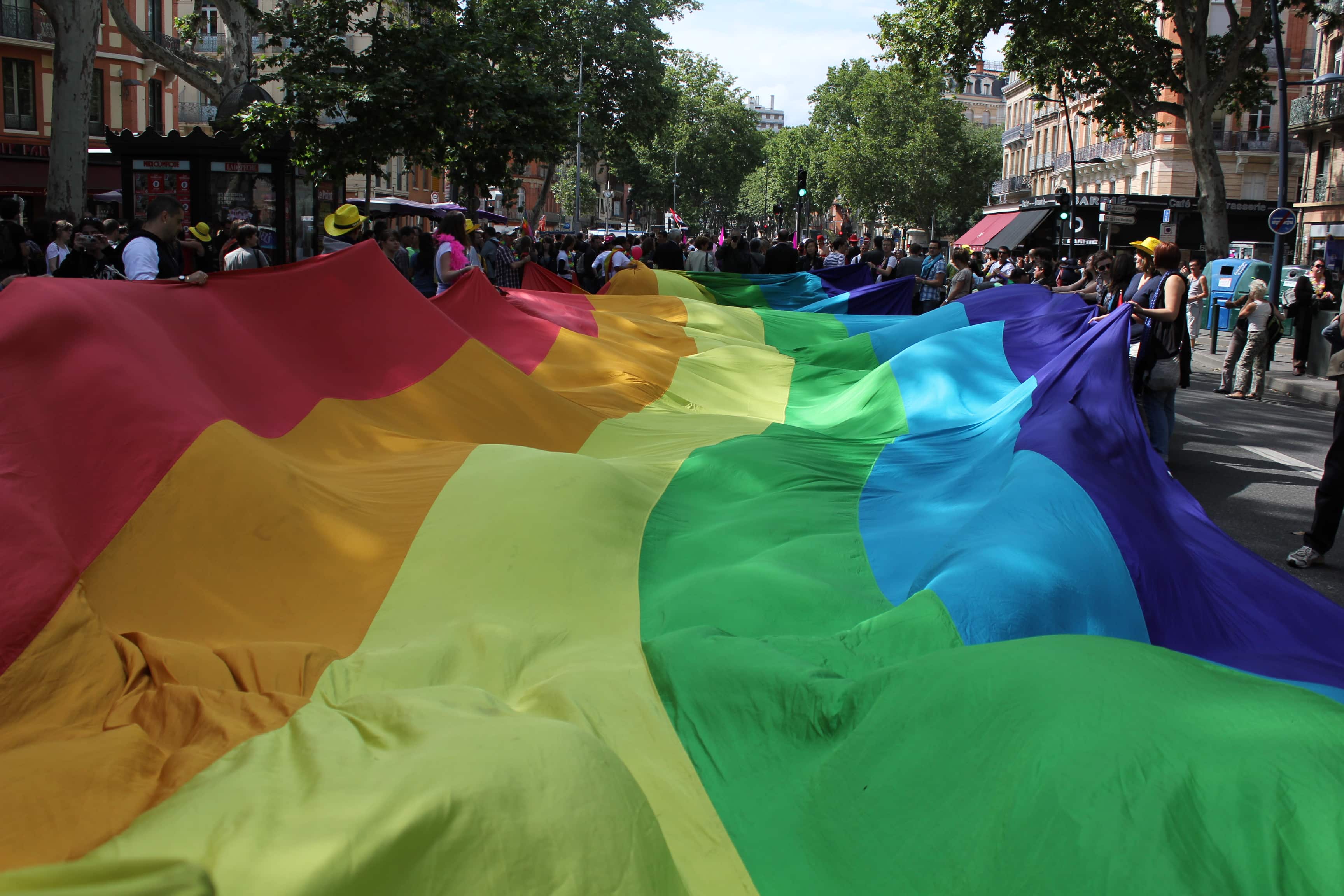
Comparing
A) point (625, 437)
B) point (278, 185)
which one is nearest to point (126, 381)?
point (625, 437)

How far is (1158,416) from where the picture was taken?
883 cm

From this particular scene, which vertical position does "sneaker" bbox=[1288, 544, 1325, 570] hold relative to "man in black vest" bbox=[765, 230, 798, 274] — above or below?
below

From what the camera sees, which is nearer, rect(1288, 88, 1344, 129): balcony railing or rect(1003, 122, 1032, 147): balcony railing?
rect(1288, 88, 1344, 129): balcony railing

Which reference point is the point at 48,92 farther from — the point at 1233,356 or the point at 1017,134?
the point at 1017,134

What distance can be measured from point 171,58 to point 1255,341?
2071 cm

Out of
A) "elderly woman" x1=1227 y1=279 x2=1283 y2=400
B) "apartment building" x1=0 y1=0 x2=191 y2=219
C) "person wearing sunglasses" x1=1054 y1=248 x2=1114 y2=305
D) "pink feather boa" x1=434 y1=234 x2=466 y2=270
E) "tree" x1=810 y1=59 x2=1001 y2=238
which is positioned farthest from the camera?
"tree" x1=810 y1=59 x2=1001 y2=238

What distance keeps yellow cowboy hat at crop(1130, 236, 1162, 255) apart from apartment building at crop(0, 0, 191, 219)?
3118 cm

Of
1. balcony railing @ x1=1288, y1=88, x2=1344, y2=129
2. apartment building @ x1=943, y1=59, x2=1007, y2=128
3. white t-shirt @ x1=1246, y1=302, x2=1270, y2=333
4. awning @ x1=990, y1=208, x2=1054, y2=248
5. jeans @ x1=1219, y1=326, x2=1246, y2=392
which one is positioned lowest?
jeans @ x1=1219, y1=326, x2=1246, y2=392

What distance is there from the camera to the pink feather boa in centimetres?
1077

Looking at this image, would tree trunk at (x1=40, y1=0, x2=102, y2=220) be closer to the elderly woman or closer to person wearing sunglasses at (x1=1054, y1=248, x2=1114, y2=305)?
person wearing sunglasses at (x1=1054, y1=248, x2=1114, y2=305)

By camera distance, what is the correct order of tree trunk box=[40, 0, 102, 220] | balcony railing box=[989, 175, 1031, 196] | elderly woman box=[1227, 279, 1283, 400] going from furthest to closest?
1. balcony railing box=[989, 175, 1031, 196]
2. tree trunk box=[40, 0, 102, 220]
3. elderly woman box=[1227, 279, 1283, 400]

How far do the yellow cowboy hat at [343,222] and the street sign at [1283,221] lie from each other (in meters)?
17.8

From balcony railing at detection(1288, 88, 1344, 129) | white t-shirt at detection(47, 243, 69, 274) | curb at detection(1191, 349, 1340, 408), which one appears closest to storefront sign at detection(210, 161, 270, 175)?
white t-shirt at detection(47, 243, 69, 274)

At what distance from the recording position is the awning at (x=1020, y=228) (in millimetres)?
47312
